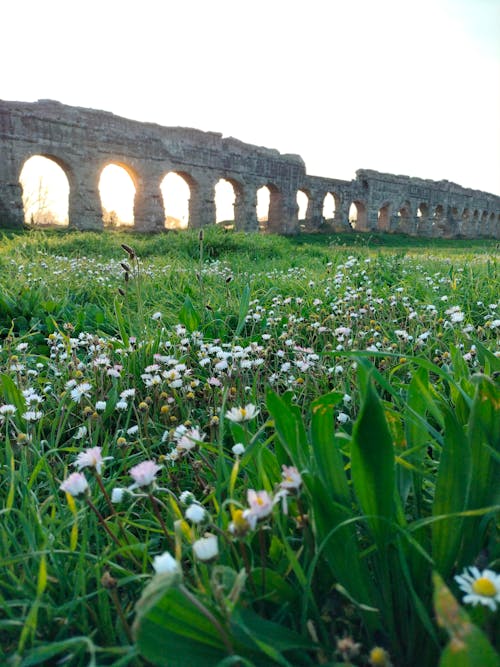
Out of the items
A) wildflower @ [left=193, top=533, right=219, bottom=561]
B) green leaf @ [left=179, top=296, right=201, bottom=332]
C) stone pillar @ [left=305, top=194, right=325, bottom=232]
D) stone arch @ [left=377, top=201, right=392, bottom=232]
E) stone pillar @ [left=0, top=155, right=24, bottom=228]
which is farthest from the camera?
stone arch @ [left=377, top=201, right=392, bottom=232]

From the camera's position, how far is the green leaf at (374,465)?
2.43 ft

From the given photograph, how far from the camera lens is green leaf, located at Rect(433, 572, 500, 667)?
0.47m

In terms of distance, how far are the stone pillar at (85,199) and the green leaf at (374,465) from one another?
15.4 m

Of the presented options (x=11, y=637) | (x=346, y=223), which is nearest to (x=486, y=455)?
(x=11, y=637)

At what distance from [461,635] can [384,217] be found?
27.8m

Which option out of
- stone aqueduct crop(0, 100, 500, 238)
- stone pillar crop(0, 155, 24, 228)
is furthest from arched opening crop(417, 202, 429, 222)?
stone pillar crop(0, 155, 24, 228)

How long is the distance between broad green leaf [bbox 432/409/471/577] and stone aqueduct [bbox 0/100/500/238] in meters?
14.6

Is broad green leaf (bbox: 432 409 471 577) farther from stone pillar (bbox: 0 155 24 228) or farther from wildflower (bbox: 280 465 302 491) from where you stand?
stone pillar (bbox: 0 155 24 228)

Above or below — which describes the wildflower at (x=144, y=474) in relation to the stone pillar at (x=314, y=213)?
below

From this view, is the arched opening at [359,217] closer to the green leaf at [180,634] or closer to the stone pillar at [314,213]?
the stone pillar at [314,213]

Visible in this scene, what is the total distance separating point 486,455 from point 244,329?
217 cm

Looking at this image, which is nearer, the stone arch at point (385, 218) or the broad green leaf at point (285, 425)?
the broad green leaf at point (285, 425)

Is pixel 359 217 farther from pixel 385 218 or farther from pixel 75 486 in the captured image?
pixel 75 486

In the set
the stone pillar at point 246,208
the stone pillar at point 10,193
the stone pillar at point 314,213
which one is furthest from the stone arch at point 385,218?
the stone pillar at point 10,193
